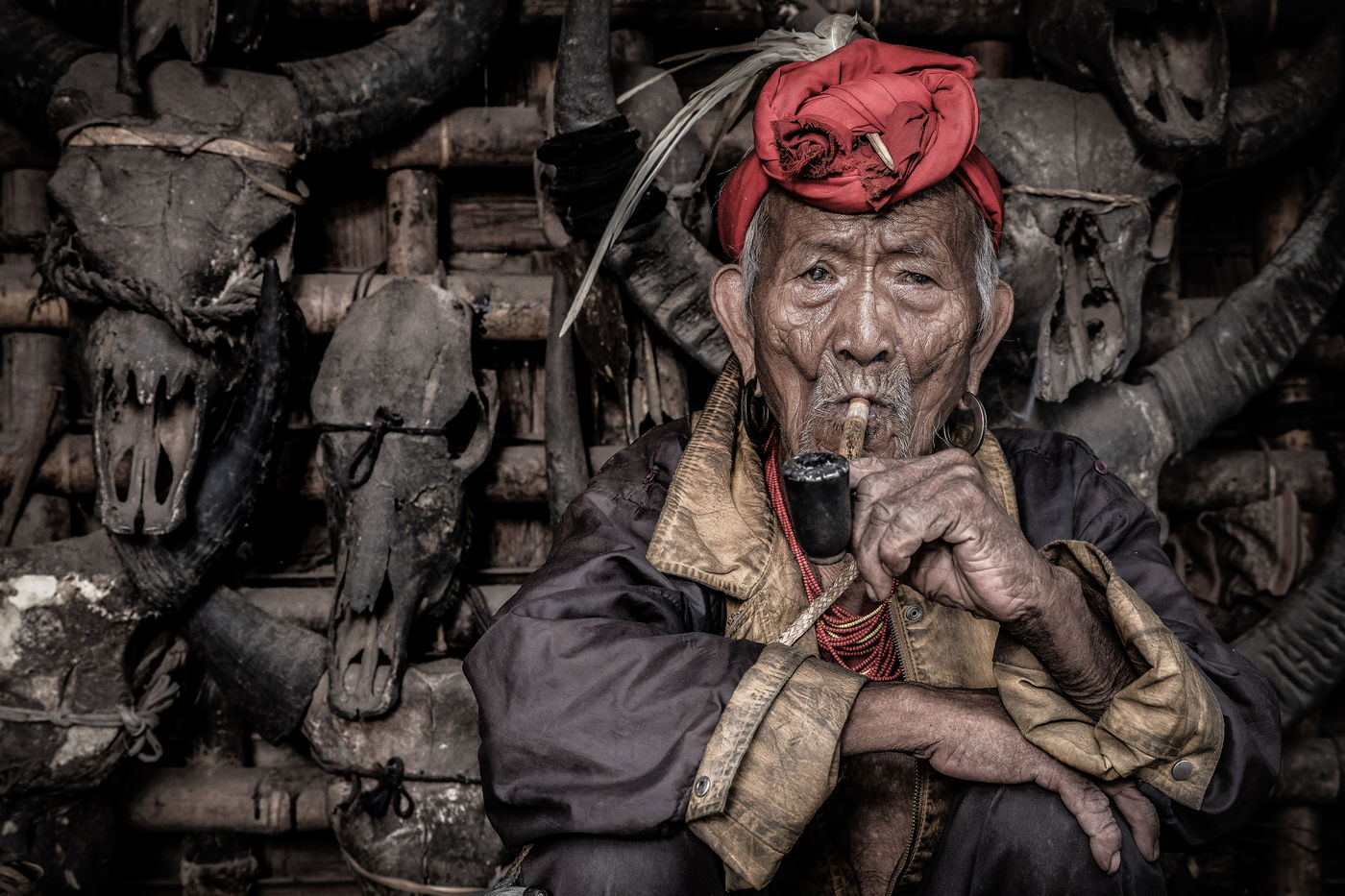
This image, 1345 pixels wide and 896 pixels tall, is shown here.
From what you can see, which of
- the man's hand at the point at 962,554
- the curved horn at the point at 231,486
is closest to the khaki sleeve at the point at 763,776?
the man's hand at the point at 962,554

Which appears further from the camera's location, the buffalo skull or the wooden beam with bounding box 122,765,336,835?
the wooden beam with bounding box 122,765,336,835

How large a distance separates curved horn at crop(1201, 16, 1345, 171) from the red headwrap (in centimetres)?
110

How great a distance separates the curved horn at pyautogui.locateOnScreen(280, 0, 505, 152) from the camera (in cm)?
250

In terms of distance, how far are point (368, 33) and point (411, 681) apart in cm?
161

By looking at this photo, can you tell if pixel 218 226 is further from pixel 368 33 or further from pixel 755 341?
pixel 755 341

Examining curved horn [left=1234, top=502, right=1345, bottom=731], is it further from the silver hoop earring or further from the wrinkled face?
the wrinkled face

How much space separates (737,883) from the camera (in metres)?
1.46

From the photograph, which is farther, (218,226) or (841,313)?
(218,226)

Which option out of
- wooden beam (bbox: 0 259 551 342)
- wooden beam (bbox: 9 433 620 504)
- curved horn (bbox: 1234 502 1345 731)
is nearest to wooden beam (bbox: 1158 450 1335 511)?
curved horn (bbox: 1234 502 1345 731)

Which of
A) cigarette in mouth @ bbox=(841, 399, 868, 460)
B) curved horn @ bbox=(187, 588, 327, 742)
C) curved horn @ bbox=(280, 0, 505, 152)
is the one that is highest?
curved horn @ bbox=(280, 0, 505, 152)

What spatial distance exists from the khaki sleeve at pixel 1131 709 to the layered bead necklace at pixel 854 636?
0.92ft

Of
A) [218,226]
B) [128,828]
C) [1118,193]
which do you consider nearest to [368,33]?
[218,226]

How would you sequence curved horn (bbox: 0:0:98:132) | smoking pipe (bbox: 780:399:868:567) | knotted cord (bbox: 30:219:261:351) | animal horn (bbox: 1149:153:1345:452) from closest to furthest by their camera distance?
smoking pipe (bbox: 780:399:868:567) → knotted cord (bbox: 30:219:261:351) → curved horn (bbox: 0:0:98:132) → animal horn (bbox: 1149:153:1345:452)

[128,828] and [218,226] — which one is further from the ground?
[218,226]
